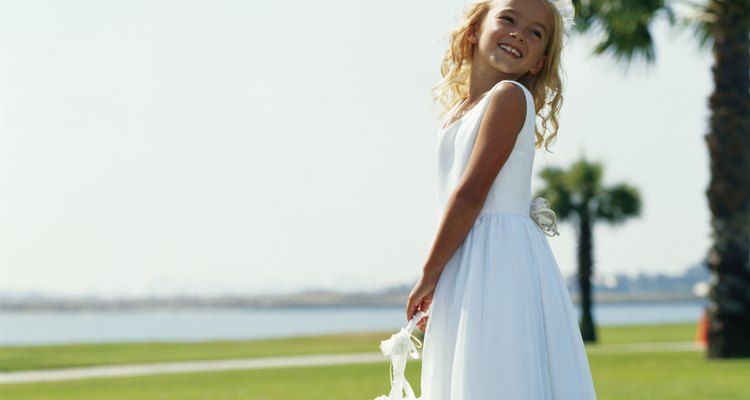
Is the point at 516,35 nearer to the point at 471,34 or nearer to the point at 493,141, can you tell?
the point at 471,34

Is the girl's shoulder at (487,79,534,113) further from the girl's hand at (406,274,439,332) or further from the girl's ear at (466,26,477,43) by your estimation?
the girl's hand at (406,274,439,332)

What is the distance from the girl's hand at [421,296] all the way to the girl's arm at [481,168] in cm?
3

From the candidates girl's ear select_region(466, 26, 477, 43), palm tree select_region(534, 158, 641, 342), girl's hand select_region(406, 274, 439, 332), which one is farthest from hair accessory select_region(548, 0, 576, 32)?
palm tree select_region(534, 158, 641, 342)

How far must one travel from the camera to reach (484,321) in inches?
128

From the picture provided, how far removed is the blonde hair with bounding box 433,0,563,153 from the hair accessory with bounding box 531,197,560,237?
0.29 m

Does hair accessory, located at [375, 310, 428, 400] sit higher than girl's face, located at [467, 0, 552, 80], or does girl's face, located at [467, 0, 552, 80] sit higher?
girl's face, located at [467, 0, 552, 80]

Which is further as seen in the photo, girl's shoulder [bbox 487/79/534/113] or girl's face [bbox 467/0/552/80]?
girl's face [bbox 467/0/552/80]

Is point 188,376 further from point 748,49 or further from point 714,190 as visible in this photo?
point 748,49

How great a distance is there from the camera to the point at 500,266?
327cm

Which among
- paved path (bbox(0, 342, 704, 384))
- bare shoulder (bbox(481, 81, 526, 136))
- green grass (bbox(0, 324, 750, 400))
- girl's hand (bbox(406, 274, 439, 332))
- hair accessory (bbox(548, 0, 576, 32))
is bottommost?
paved path (bbox(0, 342, 704, 384))

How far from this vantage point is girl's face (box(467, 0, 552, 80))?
136 inches

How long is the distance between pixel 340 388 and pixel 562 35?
9885 mm

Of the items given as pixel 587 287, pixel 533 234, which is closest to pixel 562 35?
pixel 533 234

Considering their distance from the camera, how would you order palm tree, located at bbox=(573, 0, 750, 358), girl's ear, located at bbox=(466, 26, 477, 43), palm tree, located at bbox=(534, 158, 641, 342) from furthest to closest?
palm tree, located at bbox=(534, 158, 641, 342) < palm tree, located at bbox=(573, 0, 750, 358) < girl's ear, located at bbox=(466, 26, 477, 43)
